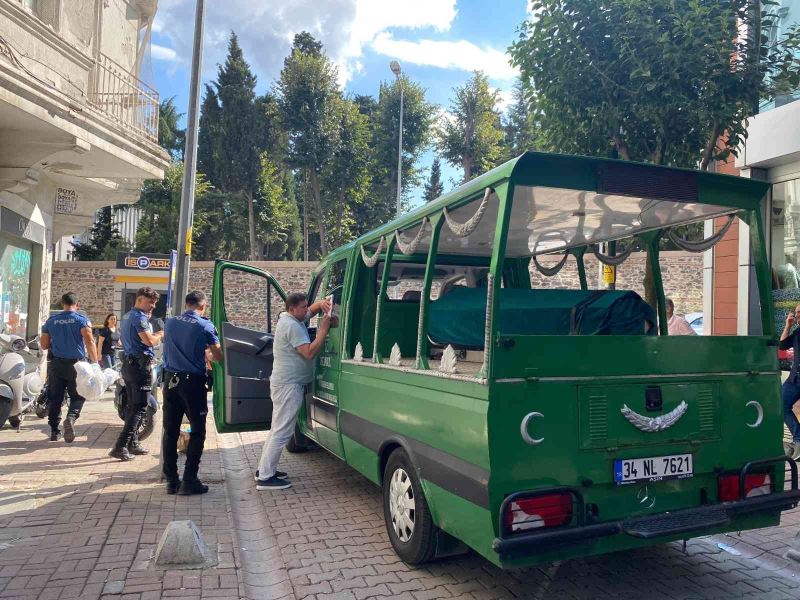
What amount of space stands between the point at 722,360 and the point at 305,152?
37.8 m

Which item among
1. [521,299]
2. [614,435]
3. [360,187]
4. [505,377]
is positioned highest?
[360,187]

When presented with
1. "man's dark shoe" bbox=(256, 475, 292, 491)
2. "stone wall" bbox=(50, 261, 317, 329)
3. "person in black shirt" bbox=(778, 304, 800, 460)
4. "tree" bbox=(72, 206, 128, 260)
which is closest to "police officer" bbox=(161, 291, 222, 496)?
"man's dark shoe" bbox=(256, 475, 292, 491)

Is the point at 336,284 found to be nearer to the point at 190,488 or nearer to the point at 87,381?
the point at 190,488

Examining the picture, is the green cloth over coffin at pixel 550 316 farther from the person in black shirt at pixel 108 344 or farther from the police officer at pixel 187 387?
the person in black shirt at pixel 108 344

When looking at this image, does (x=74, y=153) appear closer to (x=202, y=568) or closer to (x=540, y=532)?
(x=202, y=568)

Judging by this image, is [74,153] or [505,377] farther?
[74,153]

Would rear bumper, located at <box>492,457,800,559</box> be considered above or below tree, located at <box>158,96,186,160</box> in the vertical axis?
below

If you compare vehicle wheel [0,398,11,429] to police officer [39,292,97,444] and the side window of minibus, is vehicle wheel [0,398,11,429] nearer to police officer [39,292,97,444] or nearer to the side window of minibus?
police officer [39,292,97,444]

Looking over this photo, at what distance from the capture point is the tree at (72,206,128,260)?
35938 mm

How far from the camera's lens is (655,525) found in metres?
3.42

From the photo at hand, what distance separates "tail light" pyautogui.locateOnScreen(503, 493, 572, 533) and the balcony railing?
1005 cm

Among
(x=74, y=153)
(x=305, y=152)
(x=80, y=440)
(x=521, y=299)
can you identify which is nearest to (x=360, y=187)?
(x=305, y=152)

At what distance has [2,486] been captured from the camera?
588 centimetres

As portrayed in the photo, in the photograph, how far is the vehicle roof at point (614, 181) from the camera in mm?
3402
